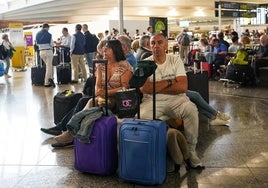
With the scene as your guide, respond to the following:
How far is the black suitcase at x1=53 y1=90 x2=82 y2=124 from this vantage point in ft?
15.2

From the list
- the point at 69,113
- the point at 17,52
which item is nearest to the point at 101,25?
the point at 17,52

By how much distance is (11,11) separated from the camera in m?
26.6

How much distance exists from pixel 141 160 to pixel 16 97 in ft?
18.9

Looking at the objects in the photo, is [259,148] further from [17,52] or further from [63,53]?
[17,52]

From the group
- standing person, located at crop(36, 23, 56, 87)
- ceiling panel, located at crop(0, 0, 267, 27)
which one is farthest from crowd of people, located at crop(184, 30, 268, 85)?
ceiling panel, located at crop(0, 0, 267, 27)

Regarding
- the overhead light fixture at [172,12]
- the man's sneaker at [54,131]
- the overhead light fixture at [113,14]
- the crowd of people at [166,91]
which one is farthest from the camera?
the overhead light fixture at [172,12]

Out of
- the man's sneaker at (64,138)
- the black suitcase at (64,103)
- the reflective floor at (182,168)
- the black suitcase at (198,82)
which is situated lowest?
the reflective floor at (182,168)

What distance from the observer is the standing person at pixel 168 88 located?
350 centimetres

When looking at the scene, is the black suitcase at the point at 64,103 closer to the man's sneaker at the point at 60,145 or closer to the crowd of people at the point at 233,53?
the man's sneaker at the point at 60,145

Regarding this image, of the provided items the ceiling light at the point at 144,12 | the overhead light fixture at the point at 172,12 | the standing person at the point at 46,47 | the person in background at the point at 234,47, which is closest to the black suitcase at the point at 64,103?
the standing person at the point at 46,47

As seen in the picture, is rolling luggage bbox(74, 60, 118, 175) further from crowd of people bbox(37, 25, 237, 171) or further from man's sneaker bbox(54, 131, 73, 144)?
man's sneaker bbox(54, 131, 73, 144)

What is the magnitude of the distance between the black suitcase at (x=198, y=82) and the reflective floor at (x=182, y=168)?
1.52ft

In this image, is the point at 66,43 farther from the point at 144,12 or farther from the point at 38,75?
the point at 144,12

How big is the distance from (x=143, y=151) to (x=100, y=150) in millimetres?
400
